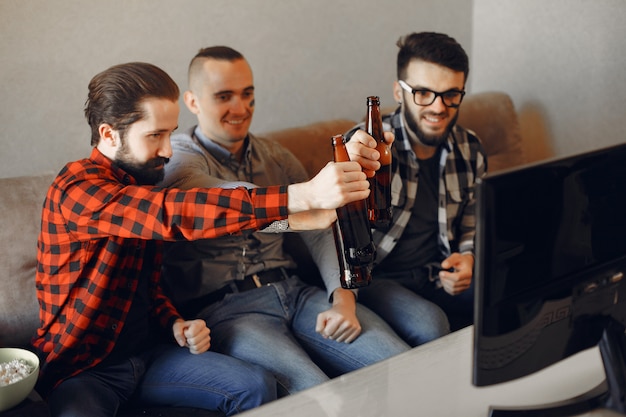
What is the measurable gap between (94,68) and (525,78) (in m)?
1.90

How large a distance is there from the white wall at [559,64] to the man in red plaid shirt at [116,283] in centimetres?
169

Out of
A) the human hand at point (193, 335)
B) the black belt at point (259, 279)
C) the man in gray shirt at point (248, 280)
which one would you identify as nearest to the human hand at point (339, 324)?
the man in gray shirt at point (248, 280)

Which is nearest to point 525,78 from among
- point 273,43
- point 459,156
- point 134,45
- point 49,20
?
point 459,156

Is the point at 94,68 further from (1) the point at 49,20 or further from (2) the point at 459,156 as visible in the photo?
(2) the point at 459,156

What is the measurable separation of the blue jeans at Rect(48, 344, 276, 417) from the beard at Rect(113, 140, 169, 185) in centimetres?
47

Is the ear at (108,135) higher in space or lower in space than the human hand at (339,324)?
higher

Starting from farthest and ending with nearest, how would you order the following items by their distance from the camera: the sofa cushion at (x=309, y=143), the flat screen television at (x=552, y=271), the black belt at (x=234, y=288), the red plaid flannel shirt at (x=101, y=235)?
the sofa cushion at (x=309, y=143), the black belt at (x=234, y=288), the red plaid flannel shirt at (x=101, y=235), the flat screen television at (x=552, y=271)

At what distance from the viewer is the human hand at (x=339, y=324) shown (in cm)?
198

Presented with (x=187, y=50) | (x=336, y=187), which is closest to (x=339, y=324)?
(x=336, y=187)

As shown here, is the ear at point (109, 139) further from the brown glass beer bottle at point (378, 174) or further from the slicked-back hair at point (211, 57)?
the brown glass beer bottle at point (378, 174)

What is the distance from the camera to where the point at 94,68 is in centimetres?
237

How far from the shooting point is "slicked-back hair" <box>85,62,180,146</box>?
69.2 inches

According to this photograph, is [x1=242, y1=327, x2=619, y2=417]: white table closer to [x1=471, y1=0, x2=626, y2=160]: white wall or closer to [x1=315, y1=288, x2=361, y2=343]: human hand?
[x1=315, y1=288, x2=361, y2=343]: human hand

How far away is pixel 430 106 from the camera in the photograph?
7.43ft
